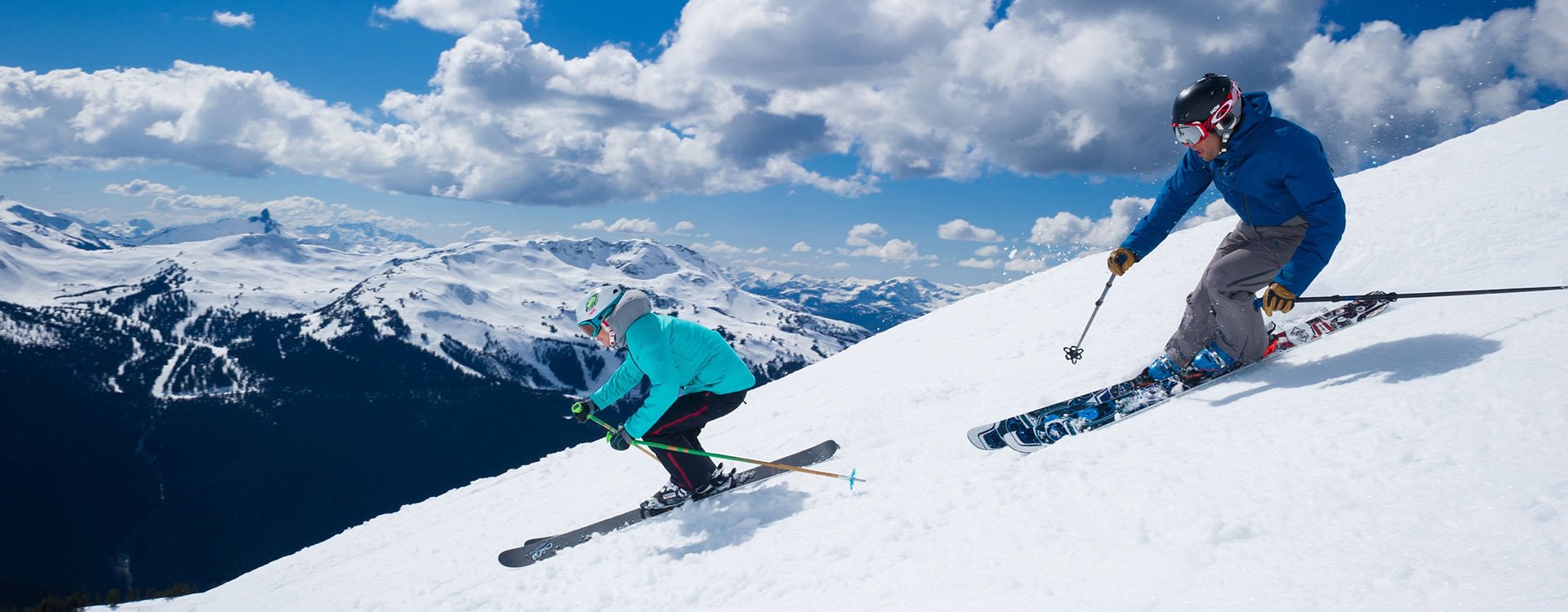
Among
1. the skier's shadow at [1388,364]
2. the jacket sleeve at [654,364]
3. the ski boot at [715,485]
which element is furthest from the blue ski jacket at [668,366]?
the skier's shadow at [1388,364]

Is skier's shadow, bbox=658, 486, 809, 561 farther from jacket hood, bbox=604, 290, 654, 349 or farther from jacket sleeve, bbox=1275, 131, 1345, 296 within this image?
jacket sleeve, bbox=1275, 131, 1345, 296

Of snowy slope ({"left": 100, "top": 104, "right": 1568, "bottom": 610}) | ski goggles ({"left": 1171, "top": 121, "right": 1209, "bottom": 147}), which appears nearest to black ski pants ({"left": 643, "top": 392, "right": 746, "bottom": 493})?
snowy slope ({"left": 100, "top": 104, "right": 1568, "bottom": 610})

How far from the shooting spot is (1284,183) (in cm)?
637

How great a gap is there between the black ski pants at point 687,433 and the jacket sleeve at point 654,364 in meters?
0.33

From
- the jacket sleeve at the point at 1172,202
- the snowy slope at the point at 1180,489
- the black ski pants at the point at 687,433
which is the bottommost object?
the snowy slope at the point at 1180,489

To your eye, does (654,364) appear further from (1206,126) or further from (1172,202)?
(1172,202)

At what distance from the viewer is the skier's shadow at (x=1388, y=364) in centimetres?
549

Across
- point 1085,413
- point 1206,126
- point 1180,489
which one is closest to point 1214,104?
point 1206,126

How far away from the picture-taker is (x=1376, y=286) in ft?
29.4

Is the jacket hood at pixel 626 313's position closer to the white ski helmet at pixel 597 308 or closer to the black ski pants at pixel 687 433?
the white ski helmet at pixel 597 308

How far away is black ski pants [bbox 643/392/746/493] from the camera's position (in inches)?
311

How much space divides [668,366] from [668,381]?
167 millimetres

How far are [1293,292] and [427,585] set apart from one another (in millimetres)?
10205

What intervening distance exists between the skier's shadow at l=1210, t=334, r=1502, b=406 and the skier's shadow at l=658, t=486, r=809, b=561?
4248 millimetres
